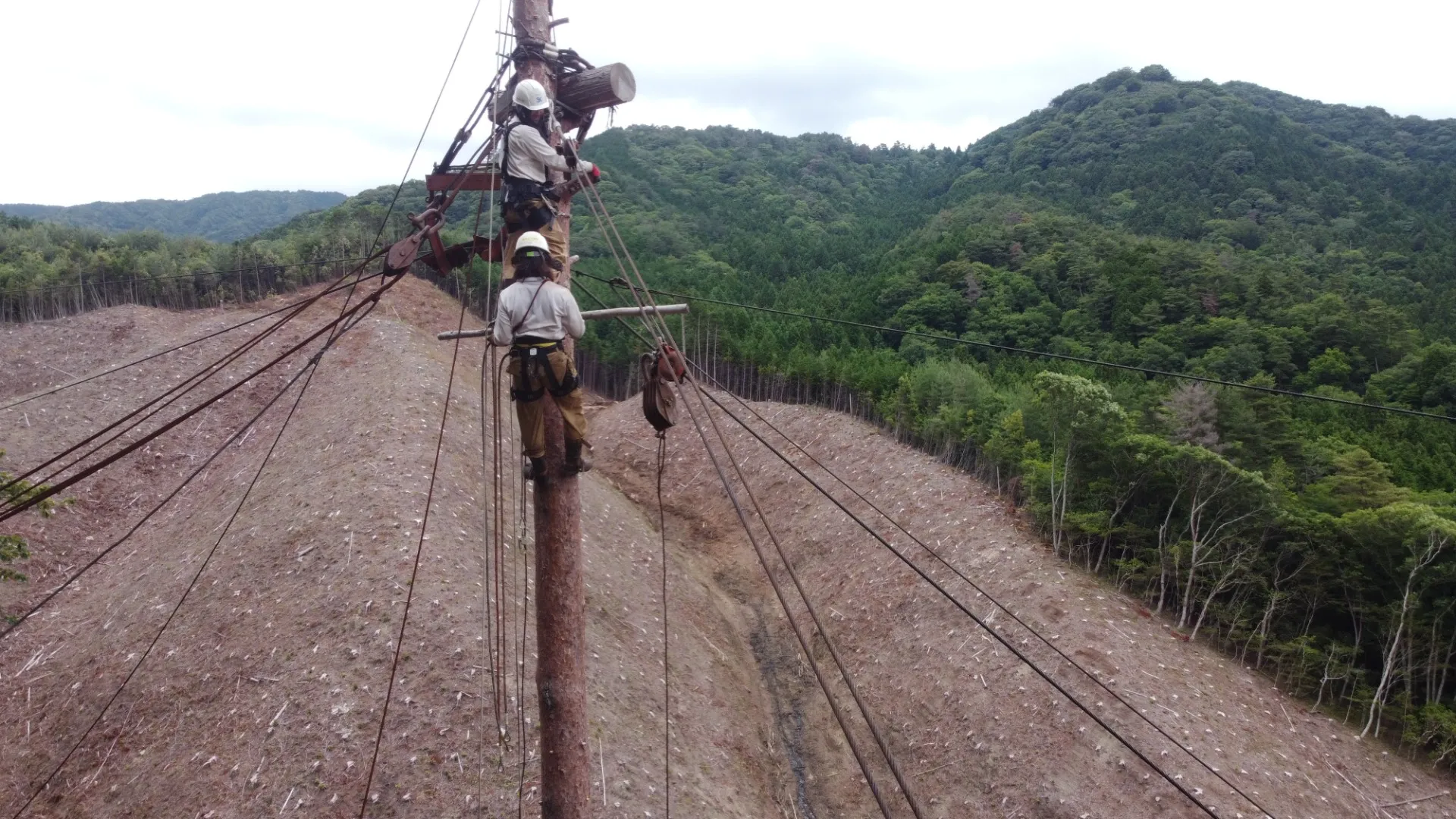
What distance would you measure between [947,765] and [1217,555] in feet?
24.6

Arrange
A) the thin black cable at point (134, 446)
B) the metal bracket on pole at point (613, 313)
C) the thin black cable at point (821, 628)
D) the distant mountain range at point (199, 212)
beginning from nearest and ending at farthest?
the thin black cable at point (821, 628) < the thin black cable at point (134, 446) < the metal bracket on pole at point (613, 313) < the distant mountain range at point (199, 212)

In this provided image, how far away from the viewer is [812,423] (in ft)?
109

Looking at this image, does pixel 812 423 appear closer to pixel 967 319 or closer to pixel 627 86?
pixel 967 319

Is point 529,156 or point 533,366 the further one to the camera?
point 529,156

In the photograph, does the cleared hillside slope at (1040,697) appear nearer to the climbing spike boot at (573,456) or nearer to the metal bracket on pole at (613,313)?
the metal bracket on pole at (613,313)

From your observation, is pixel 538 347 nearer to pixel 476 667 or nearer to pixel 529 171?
pixel 529 171

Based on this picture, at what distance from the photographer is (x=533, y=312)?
506cm

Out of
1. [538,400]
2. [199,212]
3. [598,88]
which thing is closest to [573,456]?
[538,400]

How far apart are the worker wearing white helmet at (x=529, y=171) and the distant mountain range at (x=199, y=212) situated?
12036cm

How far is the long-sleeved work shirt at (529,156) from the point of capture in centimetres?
539

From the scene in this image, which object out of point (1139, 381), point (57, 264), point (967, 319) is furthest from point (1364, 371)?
point (57, 264)

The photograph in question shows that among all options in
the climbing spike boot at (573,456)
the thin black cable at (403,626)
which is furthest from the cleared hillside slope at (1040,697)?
the climbing spike boot at (573,456)

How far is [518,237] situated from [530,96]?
0.93 meters

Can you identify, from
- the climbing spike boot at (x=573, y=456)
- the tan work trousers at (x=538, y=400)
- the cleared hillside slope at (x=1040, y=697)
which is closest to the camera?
the tan work trousers at (x=538, y=400)
